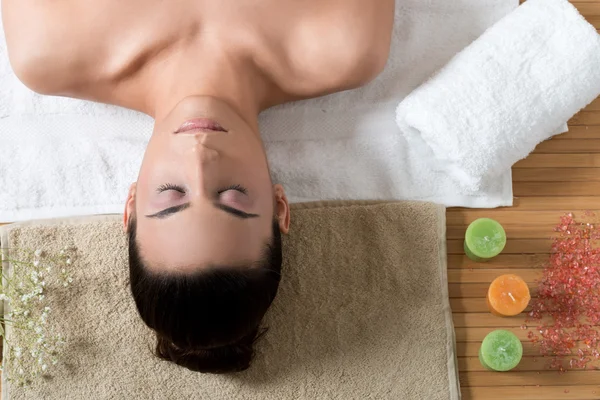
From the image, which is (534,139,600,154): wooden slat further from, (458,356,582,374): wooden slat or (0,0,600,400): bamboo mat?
(458,356,582,374): wooden slat

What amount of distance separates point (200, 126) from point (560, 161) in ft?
3.33

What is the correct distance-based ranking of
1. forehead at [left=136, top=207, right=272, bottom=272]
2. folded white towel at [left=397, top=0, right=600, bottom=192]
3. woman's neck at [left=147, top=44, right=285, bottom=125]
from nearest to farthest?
1. forehead at [left=136, top=207, right=272, bottom=272]
2. woman's neck at [left=147, top=44, right=285, bottom=125]
3. folded white towel at [left=397, top=0, right=600, bottom=192]

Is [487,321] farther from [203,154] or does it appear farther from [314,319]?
[203,154]

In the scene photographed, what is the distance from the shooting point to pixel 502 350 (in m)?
1.54

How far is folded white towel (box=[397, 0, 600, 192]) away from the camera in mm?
1502

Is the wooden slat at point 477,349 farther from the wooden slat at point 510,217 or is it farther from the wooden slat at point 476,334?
the wooden slat at point 510,217

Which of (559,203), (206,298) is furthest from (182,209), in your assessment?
(559,203)

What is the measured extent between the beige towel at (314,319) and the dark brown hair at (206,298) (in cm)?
27

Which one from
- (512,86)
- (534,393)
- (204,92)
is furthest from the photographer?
(534,393)

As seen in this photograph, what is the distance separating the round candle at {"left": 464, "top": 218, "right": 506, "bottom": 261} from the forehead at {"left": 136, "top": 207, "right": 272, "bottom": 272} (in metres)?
0.65

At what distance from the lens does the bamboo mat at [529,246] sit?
5.30 ft

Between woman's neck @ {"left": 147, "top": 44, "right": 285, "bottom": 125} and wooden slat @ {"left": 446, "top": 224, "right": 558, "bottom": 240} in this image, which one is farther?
wooden slat @ {"left": 446, "top": 224, "right": 558, "bottom": 240}

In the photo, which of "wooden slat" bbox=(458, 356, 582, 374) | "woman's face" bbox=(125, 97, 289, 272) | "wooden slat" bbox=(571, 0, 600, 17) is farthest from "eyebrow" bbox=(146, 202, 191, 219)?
"wooden slat" bbox=(571, 0, 600, 17)

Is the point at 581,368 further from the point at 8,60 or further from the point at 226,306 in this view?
the point at 8,60
